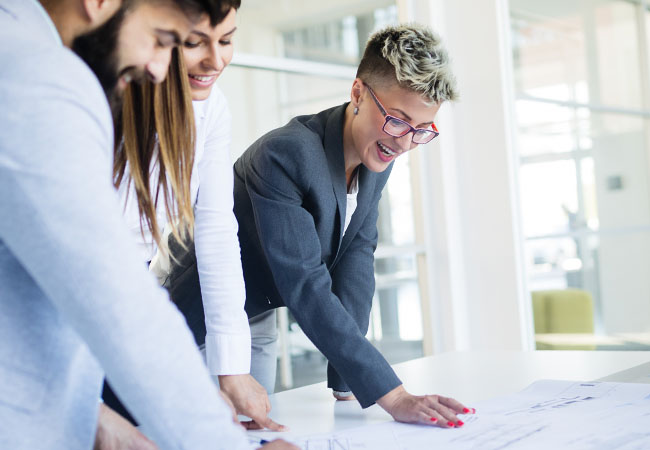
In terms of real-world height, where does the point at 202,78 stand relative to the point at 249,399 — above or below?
above

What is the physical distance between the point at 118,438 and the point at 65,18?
42 cm

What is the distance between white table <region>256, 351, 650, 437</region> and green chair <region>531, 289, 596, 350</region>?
169 cm

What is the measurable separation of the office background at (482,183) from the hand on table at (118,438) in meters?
2.08

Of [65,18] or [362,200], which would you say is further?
[362,200]

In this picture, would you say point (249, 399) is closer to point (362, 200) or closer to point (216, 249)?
point (216, 249)

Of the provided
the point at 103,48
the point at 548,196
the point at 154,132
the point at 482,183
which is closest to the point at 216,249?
the point at 154,132

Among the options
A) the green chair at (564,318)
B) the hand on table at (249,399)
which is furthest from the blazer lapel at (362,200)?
the green chair at (564,318)

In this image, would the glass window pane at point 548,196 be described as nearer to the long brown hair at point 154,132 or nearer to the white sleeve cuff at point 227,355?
the white sleeve cuff at point 227,355

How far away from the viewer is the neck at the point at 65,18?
58 cm

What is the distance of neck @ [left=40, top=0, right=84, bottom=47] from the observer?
0.58 meters

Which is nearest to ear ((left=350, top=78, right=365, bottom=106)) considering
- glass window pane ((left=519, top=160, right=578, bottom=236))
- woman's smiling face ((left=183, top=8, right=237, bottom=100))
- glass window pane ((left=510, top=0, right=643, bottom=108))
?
woman's smiling face ((left=183, top=8, right=237, bottom=100))

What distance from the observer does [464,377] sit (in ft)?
4.63

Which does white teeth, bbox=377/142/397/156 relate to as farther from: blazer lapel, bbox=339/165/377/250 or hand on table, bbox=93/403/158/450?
hand on table, bbox=93/403/158/450

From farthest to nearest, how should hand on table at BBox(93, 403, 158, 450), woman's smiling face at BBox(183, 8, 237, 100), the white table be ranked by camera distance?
the white table
woman's smiling face at BBox(183, 8, 237, 100)
hand on table at BBox(93, 403, 158, 450)
